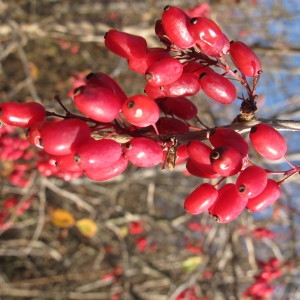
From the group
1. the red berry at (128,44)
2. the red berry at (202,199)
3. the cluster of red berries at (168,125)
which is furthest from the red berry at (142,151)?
the red berry at (128,44)

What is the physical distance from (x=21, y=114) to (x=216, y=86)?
697 millimetres

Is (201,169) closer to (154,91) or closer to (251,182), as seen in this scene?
(251,182)

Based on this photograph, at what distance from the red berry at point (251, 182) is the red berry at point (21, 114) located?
28.8 inches


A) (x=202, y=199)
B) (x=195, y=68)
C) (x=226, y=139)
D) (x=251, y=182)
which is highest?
(x=195, y=68)

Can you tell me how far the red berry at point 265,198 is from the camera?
1491mm

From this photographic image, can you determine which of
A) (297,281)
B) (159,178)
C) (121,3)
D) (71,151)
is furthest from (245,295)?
(121,3)

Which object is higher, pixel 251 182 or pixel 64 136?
pixel 64 136

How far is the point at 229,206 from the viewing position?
145cm

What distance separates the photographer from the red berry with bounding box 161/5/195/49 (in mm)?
1395

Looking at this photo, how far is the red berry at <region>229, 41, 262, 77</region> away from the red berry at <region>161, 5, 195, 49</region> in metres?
0.24

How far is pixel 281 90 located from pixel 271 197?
253 inches

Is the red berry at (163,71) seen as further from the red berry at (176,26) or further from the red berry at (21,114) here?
the red berry at (21,114)

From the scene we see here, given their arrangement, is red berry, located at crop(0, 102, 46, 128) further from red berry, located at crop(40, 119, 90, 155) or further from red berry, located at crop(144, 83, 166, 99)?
red berry, located at crop(144, 83, 166, 99)

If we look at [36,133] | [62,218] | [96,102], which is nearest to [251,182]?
[96,102]
